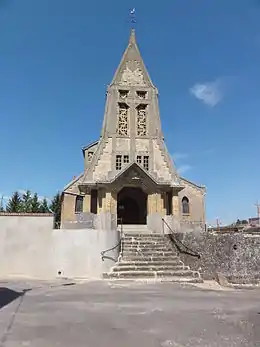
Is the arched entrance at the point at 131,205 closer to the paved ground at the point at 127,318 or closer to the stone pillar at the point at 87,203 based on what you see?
the stone pillar at the point at 87,203

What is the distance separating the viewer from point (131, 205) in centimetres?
2931

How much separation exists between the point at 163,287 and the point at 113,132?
1657 centimetres

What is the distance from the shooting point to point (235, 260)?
1462cm

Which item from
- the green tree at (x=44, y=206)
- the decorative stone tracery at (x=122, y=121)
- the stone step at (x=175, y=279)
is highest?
the decorative stone tracery at (x=122, y=121)

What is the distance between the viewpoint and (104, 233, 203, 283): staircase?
1497cm

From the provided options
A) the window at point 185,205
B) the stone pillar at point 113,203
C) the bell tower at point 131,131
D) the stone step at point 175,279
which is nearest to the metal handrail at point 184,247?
the stone step at point 175,279

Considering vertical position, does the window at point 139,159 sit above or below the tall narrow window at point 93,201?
above

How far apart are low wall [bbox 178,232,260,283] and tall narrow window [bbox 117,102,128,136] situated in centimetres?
1341

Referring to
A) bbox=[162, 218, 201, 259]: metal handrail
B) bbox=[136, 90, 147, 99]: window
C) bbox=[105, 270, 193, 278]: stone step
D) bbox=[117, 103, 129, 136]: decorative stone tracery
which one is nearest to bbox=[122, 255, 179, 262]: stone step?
bbox=[162, 218, 201, 259]: metal handrail

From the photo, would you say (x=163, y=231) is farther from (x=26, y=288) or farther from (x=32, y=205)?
(x=32, y=205)

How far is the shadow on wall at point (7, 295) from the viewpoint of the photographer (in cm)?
881

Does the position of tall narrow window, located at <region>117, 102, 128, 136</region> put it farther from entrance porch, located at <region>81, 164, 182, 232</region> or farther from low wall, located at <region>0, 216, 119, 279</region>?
low wall, located at <region>0, 216, 119, 279</region>

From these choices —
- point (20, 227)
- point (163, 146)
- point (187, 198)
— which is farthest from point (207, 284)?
point (187, 198)

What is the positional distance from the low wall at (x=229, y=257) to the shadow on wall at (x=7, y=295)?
851cm
